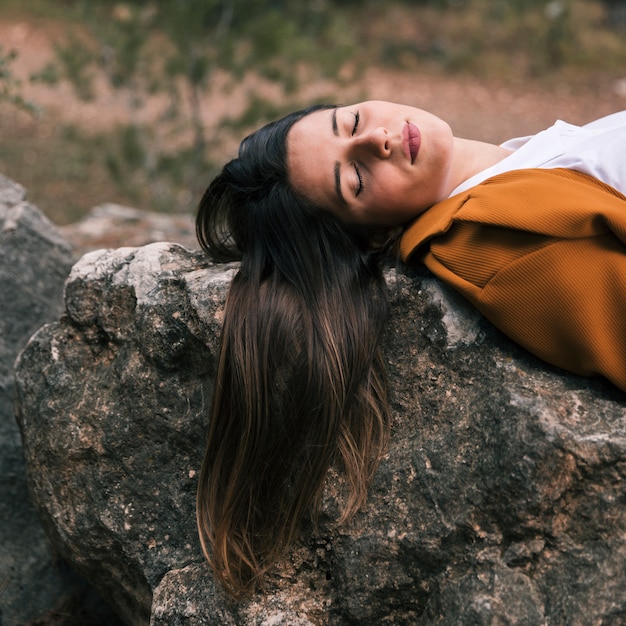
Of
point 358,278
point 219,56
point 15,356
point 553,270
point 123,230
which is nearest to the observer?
point 553,270

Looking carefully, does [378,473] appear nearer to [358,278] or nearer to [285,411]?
[285,411]

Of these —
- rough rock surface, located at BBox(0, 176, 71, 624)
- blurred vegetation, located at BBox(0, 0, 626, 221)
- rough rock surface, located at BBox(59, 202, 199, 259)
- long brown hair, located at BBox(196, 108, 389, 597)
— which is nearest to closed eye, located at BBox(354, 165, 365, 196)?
long brown hair, located at BBox(196, 108, 389, 597)

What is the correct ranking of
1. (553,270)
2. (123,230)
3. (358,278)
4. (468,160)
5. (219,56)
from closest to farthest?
(553,270), (358,278), (468,160), (123,230), (219,56)

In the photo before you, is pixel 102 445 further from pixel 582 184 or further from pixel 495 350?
pixel 582 184

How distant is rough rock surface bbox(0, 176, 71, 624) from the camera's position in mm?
2398

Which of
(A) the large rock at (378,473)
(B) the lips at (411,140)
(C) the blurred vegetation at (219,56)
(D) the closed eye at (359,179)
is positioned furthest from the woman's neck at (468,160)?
(C) the blurred vegetation at (219,56)

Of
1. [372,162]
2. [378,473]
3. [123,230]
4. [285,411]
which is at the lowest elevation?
[123,230]

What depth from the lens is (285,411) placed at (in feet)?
5.97

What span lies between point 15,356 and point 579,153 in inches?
72.3

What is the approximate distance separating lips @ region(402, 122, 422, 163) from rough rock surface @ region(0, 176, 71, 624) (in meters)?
1.40

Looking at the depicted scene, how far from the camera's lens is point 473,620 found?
60.1 inches

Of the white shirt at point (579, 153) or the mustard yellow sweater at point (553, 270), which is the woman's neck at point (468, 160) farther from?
the mustard yellow sweater at point (553, 270)

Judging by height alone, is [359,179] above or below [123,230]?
above

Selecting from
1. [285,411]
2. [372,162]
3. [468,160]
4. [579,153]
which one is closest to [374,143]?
[372,162]
